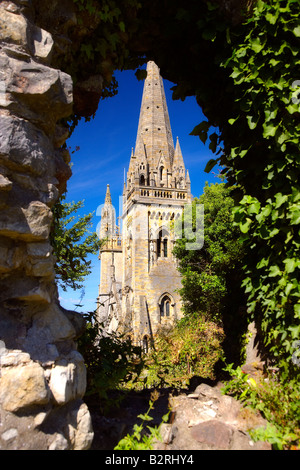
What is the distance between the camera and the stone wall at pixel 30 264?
2.27m

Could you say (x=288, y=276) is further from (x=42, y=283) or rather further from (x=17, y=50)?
(x=17, y=50)

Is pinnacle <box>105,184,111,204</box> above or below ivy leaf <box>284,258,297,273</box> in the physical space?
above

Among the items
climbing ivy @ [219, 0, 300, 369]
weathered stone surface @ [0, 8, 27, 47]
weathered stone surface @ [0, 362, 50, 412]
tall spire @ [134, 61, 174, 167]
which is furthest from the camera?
tall spire @ [134, 61, 174, 167]

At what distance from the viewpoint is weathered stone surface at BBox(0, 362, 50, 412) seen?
2.21 m

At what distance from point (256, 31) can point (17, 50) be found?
7.79 feet

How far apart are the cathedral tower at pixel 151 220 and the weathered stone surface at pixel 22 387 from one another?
3010 cm

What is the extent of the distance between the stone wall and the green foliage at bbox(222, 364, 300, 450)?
4.81 feet

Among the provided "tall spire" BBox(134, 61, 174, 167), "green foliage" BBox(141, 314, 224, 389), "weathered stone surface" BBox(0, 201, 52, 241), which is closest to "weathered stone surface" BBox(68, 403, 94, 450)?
"weathered stone surface" BBox(0, 201, 52, 241)

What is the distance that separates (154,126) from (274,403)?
41506 millimetres

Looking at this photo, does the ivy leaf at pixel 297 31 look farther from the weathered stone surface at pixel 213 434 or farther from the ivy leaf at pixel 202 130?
the weathered stone surface at pixel 213 434

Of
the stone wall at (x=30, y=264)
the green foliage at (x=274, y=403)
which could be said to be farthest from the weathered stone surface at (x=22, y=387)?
the green foliage at (x=274, y=403)

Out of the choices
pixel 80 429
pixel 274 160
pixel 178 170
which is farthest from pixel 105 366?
pixel 178 170

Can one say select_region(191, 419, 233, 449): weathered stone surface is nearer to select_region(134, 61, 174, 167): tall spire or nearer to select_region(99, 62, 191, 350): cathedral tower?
select_region(99, 62, 191, 350): cathedral tower
